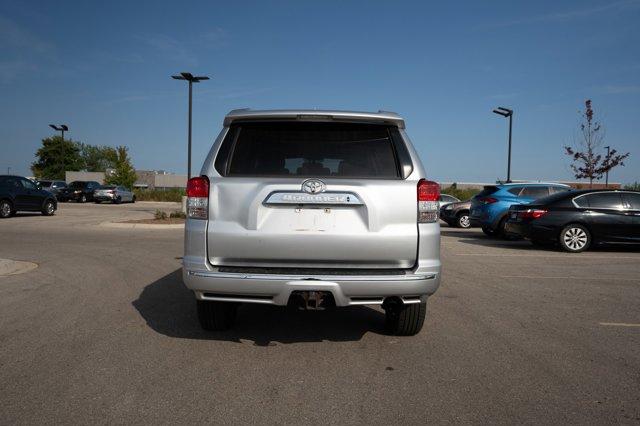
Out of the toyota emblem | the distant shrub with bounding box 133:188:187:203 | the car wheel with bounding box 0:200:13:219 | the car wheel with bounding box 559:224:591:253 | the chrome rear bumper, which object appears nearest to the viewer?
the chrome rear bumper

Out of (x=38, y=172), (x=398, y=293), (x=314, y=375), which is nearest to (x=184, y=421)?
(x=314, y=375)

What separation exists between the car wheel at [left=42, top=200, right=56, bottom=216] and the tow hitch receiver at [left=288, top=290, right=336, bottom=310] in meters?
21.7

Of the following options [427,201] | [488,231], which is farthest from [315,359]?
[488,231]

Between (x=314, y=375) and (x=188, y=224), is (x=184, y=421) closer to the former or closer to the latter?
(x=314, y=375)

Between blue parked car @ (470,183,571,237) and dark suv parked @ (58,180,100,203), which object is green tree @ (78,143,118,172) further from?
blue parked car @ (470,183,571,237)

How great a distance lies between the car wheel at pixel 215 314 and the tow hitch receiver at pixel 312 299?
829 millimetres

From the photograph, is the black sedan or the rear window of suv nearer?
the rear window of suv

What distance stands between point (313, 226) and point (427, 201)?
0.94 meters

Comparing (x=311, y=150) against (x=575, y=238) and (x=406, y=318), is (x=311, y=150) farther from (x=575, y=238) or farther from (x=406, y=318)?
(x=575, y=238)

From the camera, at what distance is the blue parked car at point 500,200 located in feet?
48.5

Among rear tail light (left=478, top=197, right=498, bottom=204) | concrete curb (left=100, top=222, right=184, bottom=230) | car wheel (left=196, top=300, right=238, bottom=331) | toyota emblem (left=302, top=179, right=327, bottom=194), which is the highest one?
toyota emblem (left=302, top=179, right=327, bottom=194)

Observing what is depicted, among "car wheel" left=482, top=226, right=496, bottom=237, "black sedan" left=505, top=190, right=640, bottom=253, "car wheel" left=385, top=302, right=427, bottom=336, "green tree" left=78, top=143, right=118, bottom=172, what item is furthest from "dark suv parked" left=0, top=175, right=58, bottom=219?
"green tree" left=78, top=143, right=118, bottom=172

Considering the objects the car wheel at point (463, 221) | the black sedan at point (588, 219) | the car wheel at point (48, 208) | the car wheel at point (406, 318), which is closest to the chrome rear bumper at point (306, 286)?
the car wheel at point (406, 318)

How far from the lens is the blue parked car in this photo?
14.8 meters
